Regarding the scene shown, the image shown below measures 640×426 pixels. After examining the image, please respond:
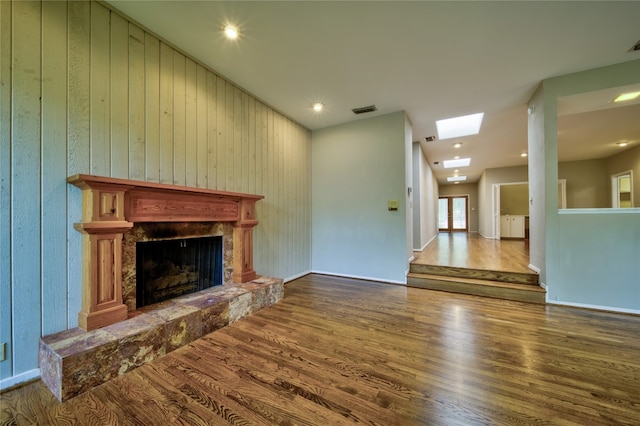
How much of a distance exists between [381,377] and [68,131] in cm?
310

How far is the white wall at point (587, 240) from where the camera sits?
113 inches

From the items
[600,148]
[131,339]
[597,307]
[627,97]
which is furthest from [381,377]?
[600,148]

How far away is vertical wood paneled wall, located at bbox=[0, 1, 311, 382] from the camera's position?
1.66 meters

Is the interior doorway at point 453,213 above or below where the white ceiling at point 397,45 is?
below

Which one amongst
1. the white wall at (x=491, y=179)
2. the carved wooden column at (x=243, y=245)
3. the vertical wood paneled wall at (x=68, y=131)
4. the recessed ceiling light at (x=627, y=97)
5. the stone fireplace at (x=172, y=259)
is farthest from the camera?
the white wall at (x=491, y=179)

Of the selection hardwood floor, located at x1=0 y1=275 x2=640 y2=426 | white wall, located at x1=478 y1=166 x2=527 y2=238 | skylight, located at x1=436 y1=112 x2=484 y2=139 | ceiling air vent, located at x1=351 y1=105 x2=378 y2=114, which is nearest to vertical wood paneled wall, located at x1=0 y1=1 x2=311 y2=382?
hardwood floor, located at x1=0 y1=275 x2=640 y2=426

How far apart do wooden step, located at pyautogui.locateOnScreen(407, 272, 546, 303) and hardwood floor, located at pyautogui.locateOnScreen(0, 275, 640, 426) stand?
1.67ft

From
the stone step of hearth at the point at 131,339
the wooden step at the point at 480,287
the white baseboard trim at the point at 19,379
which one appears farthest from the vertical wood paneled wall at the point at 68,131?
the wooden step at the point at 480,287

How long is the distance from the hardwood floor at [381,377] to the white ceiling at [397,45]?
3000 mm

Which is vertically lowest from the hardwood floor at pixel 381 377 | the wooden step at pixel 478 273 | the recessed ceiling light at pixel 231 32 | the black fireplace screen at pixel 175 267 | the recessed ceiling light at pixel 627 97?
the hardwood floor at pixel 381 377

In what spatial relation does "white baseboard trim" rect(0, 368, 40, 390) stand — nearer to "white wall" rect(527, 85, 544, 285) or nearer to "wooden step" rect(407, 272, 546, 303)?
"wooden step" rect(407, 272, 546, 303)

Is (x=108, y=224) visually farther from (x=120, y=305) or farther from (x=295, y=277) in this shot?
(x=295, y=277)

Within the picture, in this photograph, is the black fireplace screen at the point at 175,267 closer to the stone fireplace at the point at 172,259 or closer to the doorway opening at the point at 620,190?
the stone fireplace at the point at 172,259

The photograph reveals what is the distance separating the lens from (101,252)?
75.6 inches
